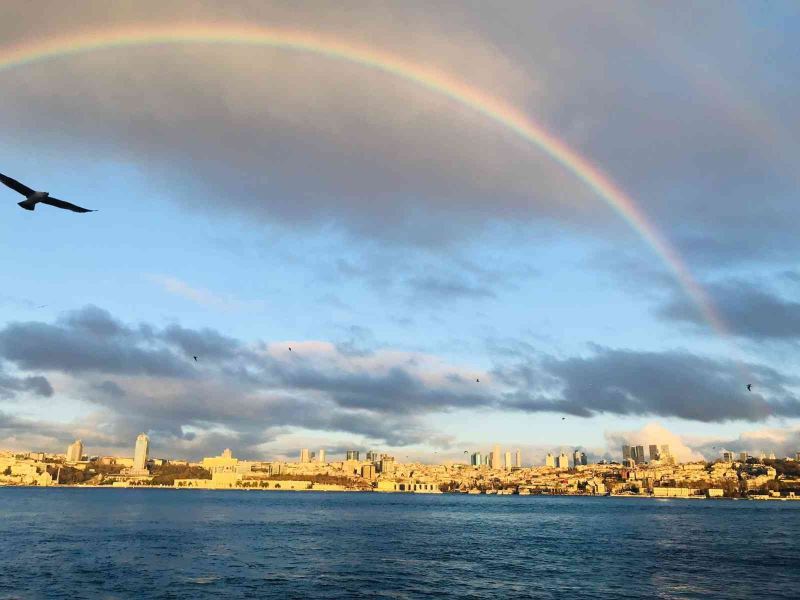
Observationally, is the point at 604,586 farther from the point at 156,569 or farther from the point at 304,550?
the point at 156,569

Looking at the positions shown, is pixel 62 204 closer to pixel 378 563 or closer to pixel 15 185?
pixel 15 185

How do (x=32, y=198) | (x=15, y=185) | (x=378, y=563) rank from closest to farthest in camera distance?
(x=15, y=185) → (x=32, y=198) → (x=378, y=563)

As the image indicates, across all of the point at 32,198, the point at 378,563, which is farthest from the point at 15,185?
the point at 378,563

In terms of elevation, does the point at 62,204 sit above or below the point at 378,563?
above

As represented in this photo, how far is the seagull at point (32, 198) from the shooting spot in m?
14.0

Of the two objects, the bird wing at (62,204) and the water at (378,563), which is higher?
the bird wing at (62,204)

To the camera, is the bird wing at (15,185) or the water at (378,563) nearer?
the bird wing at (15,185)

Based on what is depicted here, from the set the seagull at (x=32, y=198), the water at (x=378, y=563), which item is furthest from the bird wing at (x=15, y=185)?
the water at (x=378, y=563)

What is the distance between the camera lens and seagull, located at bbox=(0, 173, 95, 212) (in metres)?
14.0

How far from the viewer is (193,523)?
335 ft

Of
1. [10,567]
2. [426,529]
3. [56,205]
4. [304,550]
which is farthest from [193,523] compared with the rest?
[56,205]

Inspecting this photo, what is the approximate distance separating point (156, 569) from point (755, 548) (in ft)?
224

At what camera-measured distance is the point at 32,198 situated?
50.6 ft

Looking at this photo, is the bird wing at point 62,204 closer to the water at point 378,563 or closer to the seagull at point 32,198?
the seagull at point 32,198
